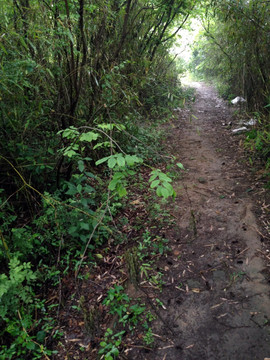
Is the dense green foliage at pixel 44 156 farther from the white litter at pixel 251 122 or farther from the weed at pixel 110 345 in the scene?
the white litter at pixel 251 122

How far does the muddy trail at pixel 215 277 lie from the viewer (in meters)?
1.80

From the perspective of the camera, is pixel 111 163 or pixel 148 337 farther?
pixel 148 337

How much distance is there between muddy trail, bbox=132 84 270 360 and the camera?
5.89 feet

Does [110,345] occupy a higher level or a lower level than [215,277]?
lower

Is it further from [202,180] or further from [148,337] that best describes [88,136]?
[202,180]

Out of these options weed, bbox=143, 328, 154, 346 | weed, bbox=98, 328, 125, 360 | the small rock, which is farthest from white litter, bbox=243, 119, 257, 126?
weed, bbox=98, 328, 125, 360

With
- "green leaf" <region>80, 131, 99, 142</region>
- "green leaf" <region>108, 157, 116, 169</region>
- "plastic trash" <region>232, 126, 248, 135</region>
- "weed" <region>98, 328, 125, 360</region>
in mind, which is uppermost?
"green leaf" <region>80, 131, 99, 142</region>

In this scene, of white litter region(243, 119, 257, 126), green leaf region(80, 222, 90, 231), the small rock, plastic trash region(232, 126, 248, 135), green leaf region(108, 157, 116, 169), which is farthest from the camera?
plastic trash region(232, 126, 248, 135)

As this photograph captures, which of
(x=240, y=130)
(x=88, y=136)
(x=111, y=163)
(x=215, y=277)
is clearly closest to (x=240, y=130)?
(x=240, y=130)

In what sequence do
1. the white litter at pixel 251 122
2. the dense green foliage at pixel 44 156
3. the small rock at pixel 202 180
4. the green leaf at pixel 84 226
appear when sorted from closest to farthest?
the dense green foliage at pixel 44 156 < the green leaf at pixel 84 226 < the small rock at pixel 202 180 < the white litter at pixel 251 122

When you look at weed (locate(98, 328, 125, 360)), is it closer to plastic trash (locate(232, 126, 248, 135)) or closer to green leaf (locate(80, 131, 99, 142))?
green leaf (locate(80, 131, 99, 142))

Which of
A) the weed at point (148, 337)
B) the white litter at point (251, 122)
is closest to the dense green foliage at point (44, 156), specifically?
the weed at point (148, 337)

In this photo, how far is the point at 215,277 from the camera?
91.0 inches

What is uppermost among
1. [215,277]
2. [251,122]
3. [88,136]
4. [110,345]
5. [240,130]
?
[88,136]
